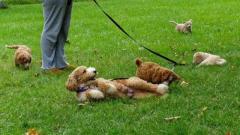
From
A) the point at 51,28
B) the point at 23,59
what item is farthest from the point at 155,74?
the point at 23,59

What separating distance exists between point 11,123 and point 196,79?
2618mm

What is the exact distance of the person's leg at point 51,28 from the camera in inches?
309

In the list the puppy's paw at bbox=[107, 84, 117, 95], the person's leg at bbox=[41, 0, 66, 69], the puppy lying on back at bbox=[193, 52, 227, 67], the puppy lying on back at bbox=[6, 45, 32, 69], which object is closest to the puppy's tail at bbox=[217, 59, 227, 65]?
the puppy lying on back at bbox=[193, 52, 227, 67]

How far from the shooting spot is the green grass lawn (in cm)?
546

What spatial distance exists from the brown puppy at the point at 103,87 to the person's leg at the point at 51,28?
1.90m

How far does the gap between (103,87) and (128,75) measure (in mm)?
1494

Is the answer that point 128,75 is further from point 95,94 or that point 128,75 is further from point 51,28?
point 95,94

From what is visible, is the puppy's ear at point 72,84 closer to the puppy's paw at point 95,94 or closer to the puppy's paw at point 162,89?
the puppy's paw at point 95,94

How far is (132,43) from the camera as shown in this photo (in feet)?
34.7

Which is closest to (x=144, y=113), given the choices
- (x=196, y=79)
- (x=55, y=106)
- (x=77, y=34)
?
(x=55, y=106)

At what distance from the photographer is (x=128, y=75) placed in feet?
25.0

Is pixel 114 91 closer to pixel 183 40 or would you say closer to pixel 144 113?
pixel 144 113

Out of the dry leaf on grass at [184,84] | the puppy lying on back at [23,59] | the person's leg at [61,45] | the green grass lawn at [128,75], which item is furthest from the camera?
the puppy lying on back at [23,59]

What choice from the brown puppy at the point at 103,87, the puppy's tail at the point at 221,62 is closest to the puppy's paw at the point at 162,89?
the brown puppy at the point at 103,87
